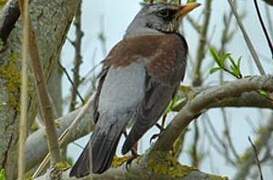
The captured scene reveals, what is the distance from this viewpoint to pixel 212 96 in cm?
173

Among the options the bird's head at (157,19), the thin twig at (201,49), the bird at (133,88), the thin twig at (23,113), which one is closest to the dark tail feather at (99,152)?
the bird at (133,88)

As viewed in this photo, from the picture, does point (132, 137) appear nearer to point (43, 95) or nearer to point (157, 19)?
point (43, 95)

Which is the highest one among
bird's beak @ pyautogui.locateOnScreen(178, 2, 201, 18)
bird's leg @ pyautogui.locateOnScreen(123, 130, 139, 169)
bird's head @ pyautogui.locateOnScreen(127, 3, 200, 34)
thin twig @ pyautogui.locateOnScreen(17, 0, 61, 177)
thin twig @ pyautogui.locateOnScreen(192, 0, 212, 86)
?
thin twig @ pyautogui.locateOnScreen(17, 0, 61, 177)

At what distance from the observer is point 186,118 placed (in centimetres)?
179

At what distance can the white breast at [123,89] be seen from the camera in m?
2.43

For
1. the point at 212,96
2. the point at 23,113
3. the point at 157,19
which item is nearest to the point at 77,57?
the point at 157,19

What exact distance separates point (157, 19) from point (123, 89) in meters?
0.72

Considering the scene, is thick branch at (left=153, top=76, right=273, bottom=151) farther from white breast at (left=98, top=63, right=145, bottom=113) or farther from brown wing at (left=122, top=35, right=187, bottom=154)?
white breast at (left=98, top=63, right=145, bottom=113)

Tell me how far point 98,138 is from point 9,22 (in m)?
0.44

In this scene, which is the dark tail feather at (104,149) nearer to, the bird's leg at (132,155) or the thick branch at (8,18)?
the bird's leg at (132,155)

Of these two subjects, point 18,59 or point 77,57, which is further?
point 77,57

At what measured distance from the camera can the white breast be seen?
2.43 m

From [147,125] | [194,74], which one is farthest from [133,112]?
[194,74]

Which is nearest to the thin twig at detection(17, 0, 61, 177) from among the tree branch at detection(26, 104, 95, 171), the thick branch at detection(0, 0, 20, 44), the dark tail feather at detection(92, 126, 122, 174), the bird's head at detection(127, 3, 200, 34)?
the dark tail feather at detection(92, 126, 122, 174)
